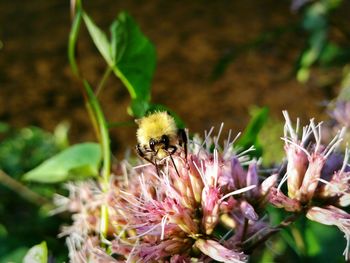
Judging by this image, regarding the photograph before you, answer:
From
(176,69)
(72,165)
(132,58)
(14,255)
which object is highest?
(132,58)

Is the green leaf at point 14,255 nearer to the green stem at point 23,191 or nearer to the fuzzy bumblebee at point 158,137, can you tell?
the fuzzy bumblebee at point 158,137

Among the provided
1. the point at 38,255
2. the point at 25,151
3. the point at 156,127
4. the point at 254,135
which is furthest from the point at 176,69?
the point at 38,255

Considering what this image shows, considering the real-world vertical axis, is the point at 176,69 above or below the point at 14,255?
below

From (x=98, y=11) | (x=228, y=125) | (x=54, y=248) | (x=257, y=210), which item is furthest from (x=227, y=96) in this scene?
(x=257, y=210)

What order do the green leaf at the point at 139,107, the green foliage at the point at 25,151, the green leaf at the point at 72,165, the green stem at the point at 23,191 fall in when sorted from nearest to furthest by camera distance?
the green leaf at the point at 139,107 → the green leaf at the point at 72,165 → the green stem at the point at 23,191 → the green foliage at the point at 25,151

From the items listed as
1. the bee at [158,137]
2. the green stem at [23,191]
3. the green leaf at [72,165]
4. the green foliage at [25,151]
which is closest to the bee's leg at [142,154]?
the bee at [158,137]

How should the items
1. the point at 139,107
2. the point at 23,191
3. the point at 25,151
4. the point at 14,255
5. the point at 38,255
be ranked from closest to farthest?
the point at 38,255, the point at 139,107, the point at 14,255, the point at 23,191, the point at 25,151

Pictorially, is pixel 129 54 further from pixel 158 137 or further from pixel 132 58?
pixel 158 137

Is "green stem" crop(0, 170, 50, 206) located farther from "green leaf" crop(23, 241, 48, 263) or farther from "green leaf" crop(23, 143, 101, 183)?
"green leaf" crop(23, 241, 48, 263)
